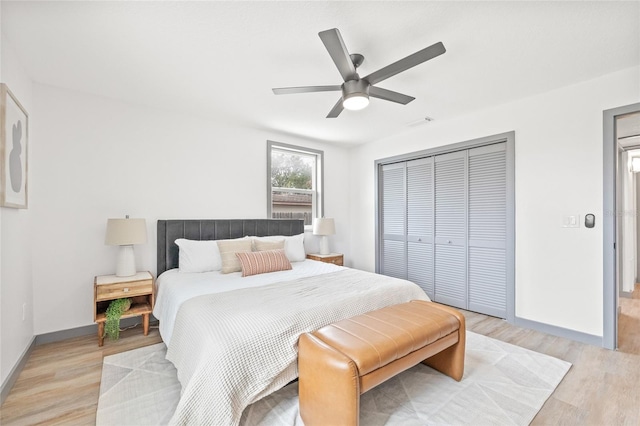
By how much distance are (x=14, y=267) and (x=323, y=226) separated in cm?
338

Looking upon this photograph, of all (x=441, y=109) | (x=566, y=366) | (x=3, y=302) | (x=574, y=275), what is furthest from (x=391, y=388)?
(x=441, y=109)

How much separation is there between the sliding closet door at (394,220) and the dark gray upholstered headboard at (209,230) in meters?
1.52

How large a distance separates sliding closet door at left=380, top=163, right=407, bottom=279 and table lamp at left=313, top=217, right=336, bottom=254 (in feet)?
3.20

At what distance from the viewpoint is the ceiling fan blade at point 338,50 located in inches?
65.2

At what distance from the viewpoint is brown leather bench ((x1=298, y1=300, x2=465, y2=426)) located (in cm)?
149

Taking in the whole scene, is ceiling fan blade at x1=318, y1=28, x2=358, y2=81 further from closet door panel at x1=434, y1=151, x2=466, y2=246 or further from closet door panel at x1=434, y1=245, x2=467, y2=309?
closet door panel at x1=434, y1=245, x2=467, y2=309

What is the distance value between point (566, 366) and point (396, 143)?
3.36m

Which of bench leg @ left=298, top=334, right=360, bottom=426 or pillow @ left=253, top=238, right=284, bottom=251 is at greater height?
pillow @ left=253, top=238, right=284, bottom=251

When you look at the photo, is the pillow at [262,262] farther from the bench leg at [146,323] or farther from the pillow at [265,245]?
the bench leg at [146,323]

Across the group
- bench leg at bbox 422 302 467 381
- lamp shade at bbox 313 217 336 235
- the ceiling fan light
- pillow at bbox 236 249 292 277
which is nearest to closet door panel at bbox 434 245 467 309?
lamp shade at bbox 313 217 336 235

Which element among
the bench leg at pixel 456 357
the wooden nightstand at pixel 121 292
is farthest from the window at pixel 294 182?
the bench leg at pixel 456 357

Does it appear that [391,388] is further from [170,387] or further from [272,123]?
[272,123]

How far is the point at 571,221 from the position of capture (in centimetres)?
287

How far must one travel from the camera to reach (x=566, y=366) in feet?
7.59
